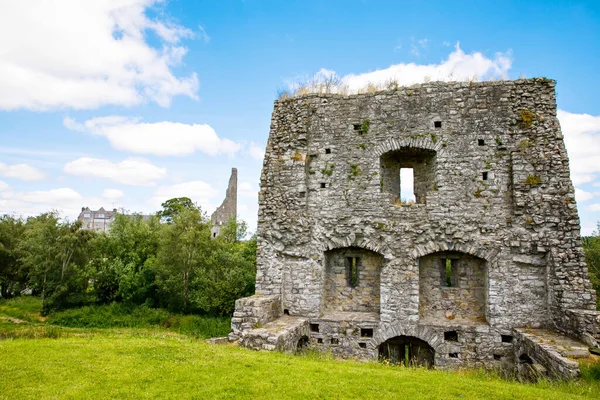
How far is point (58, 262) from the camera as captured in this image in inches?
885

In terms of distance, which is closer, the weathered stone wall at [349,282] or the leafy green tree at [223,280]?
the weathered stone wall at [349,282]

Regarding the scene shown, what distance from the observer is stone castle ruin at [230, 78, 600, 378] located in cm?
1023

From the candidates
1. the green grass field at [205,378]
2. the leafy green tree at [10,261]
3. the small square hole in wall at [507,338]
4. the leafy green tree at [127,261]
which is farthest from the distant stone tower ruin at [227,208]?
the green grass field at [205,378]

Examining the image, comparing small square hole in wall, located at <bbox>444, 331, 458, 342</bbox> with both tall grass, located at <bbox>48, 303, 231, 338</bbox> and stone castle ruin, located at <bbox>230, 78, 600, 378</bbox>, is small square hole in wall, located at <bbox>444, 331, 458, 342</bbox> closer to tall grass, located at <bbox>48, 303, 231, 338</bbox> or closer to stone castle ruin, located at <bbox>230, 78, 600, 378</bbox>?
stone castle ruin, located at <bbox>230, 78, 600, 378</bbox>

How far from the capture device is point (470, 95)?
444 inches

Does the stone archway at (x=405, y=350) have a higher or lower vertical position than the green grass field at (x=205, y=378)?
lower

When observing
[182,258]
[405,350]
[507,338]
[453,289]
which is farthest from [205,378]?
[182,258]

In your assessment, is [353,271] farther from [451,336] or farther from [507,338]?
[507,338]

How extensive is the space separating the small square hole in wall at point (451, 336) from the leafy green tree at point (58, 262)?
63.2 ft

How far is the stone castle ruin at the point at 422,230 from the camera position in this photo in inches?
403

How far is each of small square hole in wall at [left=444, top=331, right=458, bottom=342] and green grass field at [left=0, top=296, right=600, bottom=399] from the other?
325 centimetres

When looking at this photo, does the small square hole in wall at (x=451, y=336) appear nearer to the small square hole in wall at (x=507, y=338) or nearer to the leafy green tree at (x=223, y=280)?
the small square hole in wall at (x=507, y=338)

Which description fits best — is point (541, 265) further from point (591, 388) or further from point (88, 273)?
point (88, 273)

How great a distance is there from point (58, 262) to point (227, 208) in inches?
646
